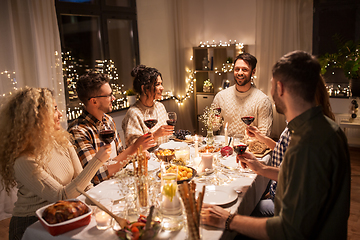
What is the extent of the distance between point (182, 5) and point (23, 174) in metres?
4.37

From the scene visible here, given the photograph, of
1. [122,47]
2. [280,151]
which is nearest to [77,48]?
[122,47]

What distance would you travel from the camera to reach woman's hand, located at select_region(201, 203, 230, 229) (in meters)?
1.32

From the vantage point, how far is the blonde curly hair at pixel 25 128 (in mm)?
1590

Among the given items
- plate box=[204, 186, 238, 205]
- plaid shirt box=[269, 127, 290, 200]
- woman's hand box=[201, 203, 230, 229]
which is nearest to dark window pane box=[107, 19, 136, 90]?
plaid shirt box=[269, 127, 290, 200]

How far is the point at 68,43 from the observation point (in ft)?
13.5

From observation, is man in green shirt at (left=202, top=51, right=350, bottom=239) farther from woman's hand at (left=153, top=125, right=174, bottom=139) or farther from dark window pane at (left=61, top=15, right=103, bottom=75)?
dark window pane at (left=61, top=15, right=103, bottom=75)

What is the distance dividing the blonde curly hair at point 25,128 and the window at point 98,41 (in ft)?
6.77

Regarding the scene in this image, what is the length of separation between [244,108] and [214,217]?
206cm

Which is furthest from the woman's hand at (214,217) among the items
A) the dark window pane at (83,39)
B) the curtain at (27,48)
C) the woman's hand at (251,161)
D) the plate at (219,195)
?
the dark window pane at (83,39)

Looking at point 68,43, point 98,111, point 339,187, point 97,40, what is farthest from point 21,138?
point 97,40

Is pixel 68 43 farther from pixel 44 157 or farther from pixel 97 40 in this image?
pixel 44 157

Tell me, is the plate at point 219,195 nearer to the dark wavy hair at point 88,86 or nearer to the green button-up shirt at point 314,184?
the green button-up shirt at point 314,184

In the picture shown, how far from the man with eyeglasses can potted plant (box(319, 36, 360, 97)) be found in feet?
11.0

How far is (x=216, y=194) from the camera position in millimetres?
1614
